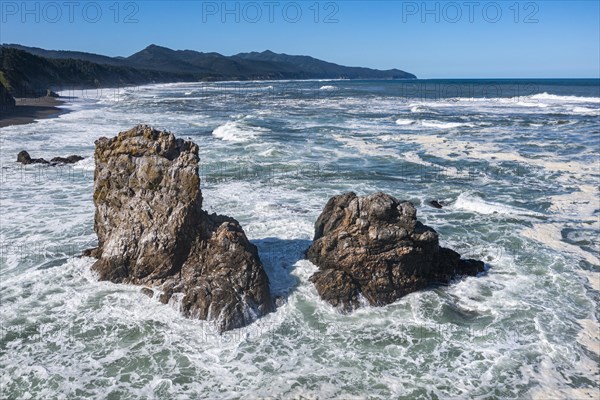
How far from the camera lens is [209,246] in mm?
10922

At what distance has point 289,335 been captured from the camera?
9453 millimetres

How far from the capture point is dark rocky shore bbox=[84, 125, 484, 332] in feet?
33.9

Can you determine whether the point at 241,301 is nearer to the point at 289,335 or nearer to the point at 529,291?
the point at 289,335

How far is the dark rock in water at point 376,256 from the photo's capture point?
10.6m

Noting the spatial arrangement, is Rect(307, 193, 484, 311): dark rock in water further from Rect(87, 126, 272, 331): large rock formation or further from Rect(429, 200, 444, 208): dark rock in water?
Rect(429, 200, 444, 208): dark rock in water

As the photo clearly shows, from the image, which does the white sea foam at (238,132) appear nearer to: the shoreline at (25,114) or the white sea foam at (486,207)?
the shoreline at (25,114)

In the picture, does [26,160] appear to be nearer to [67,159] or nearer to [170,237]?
[67,159]

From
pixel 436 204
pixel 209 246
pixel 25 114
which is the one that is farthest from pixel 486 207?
pixel 25 114

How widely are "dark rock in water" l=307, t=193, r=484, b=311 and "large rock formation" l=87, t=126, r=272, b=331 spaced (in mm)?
1641

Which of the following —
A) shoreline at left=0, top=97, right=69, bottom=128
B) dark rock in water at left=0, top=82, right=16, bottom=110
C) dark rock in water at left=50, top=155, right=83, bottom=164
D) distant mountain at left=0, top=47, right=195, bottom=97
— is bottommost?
dark rock in water at left=50, top=155, right=83, bottom=164

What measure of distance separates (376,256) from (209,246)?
3.69 meters

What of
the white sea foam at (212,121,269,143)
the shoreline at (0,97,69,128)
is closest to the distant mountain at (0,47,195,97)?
the shoreline at (0,97,69,128)

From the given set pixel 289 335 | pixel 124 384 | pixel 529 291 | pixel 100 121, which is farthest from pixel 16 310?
pixel 100 121

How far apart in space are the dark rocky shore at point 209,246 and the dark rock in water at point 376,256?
0.02m
